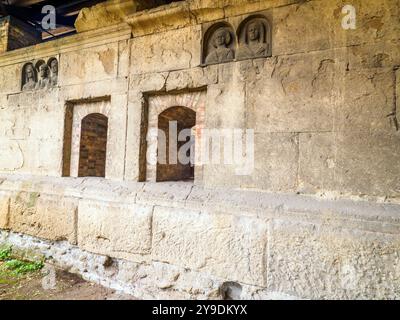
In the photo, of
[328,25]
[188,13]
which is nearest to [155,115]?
[188,13]

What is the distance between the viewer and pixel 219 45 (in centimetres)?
311

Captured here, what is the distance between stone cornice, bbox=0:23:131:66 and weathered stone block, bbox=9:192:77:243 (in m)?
2.43

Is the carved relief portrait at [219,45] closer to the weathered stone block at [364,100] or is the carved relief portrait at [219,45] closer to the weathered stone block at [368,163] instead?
the weathered stone block at [364,100]

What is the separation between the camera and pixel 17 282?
11.4 feet

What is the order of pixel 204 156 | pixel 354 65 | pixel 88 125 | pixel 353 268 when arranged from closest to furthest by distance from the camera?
pixel 353 268 < pixel 354 65 < pixel 204 156 < pixel 88 125

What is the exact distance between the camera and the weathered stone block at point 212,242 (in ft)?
8.53

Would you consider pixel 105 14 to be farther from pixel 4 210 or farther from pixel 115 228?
pixel 4 210

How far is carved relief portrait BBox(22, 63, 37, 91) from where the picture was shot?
4.57 m

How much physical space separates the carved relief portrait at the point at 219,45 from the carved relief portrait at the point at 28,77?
11.2 ft

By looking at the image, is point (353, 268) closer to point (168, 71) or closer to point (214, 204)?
point (214, 204)
